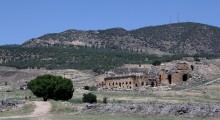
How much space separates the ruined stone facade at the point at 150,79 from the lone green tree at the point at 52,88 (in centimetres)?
3762

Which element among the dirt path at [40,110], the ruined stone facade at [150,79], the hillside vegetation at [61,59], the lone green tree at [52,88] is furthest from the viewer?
the hillside vegetation at [61,59]

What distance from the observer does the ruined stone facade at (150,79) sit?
103938 millimetres

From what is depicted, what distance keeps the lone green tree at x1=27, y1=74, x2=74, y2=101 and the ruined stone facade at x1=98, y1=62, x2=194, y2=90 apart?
123 feet

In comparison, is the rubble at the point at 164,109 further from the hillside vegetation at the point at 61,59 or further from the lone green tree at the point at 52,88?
the hillside vegetation at the point at 61,59

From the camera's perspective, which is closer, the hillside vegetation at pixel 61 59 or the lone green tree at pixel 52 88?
the lone green tree at pixel 52 88

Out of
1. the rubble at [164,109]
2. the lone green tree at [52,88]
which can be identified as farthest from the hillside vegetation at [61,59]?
the rubble at [164,109]

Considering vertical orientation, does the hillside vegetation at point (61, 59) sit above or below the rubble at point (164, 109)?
above

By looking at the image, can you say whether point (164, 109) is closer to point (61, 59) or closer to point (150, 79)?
point (150, 79)

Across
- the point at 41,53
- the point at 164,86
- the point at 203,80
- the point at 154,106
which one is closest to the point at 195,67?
the point at 203,80

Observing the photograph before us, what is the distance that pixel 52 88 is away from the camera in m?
64.3

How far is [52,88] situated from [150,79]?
43195mm

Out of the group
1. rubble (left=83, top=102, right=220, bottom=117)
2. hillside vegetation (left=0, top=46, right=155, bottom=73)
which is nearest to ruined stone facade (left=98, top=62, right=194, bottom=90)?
hillside vegetation (left=0, top=46, right=155, bottom=73)

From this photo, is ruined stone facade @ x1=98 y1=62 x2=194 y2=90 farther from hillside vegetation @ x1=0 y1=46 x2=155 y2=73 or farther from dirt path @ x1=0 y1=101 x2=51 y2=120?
dirt path @ x1=0 y1=101 x2=51 y2=120

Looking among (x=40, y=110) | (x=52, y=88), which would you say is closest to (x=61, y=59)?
(x=52, y=88)
